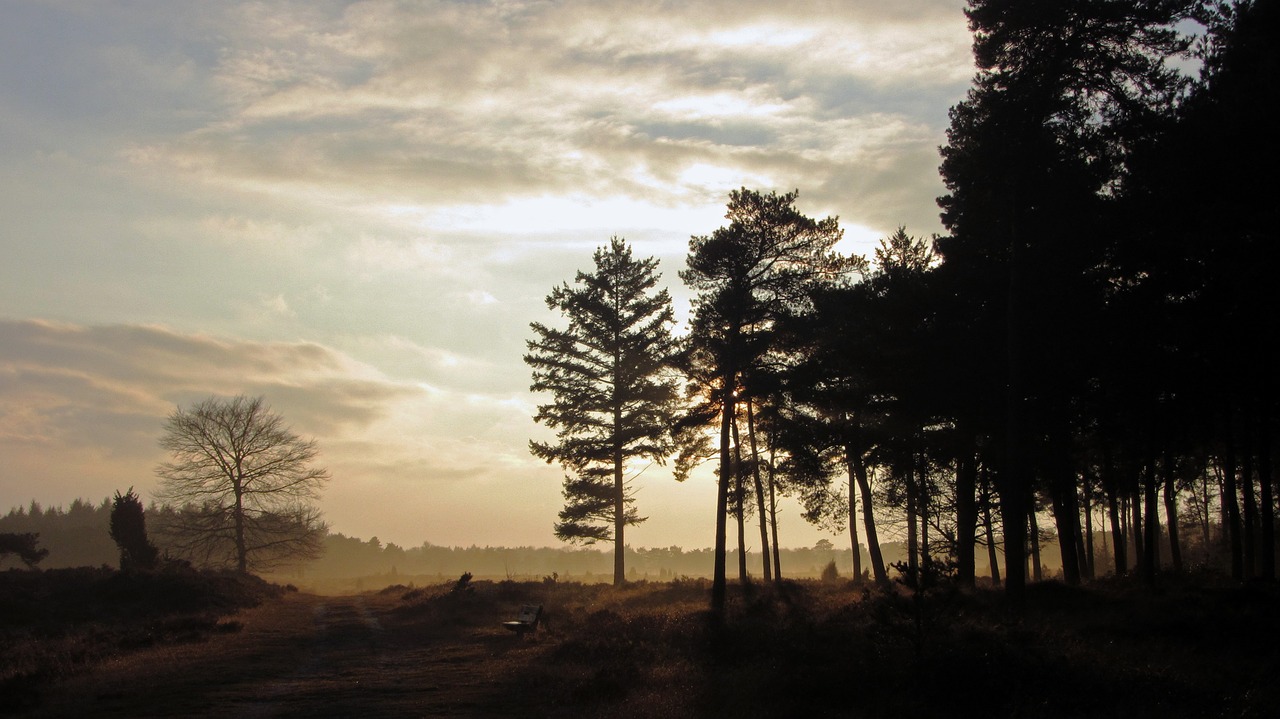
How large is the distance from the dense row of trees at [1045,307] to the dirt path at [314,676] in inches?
344

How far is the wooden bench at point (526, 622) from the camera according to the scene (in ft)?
75.7

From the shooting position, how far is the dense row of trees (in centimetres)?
1823

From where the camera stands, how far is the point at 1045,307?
76.3 feet

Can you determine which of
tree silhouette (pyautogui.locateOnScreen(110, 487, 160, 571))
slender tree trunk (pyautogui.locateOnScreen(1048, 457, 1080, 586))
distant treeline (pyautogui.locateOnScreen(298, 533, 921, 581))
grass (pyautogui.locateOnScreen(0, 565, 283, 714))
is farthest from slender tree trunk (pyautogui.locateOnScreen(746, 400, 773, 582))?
distant treeline (pyautogui.locateOnScreen(298, 533, 921, 581))

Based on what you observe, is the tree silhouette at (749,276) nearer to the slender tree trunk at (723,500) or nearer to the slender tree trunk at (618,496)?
the slender tree trunk at (723,500)

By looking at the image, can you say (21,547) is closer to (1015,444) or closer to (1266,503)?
(1015,444)

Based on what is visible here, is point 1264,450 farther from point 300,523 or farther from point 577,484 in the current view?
point 300,523

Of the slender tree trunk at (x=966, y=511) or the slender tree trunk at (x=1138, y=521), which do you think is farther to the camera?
the slender tree trunk at (x=966, y=511)

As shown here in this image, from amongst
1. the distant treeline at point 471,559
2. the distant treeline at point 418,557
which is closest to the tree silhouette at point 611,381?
the distant treeline at point 418,557

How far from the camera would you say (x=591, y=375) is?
4038 centimetres

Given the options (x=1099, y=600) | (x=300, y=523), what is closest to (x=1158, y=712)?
(x=1099, y=600)

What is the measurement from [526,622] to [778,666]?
10.3 meters

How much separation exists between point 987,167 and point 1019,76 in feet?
7.46

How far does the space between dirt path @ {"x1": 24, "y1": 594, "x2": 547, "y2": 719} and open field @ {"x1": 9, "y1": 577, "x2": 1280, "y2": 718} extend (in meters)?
0.07
